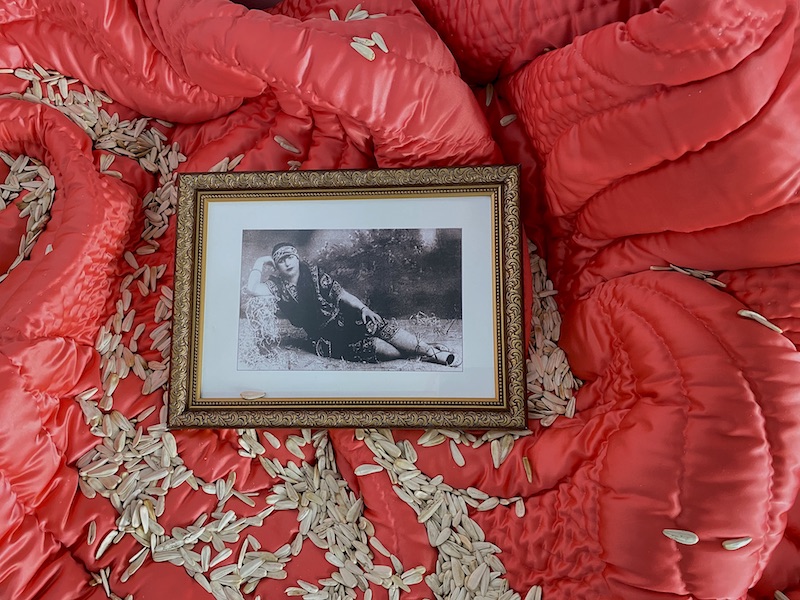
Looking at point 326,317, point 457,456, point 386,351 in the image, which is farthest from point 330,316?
point 457,456

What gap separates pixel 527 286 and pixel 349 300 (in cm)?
30

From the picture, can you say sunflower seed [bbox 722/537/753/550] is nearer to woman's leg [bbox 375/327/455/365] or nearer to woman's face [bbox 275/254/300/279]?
woman's leg [bbox 375/327/455/365]

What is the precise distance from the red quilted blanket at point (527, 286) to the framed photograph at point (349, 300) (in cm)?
6

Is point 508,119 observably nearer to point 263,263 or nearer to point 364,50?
point 364,50

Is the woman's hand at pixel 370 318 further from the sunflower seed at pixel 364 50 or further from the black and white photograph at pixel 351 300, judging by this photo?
the sunflower seed at pixel 364 50

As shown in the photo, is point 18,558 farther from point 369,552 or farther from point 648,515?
point 648,515

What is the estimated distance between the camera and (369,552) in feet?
2.86

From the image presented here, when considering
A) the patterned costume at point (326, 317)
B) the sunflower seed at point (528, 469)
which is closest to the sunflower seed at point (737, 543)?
the sunflower seed at point (528, 469)

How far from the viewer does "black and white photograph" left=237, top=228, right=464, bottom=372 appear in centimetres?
91

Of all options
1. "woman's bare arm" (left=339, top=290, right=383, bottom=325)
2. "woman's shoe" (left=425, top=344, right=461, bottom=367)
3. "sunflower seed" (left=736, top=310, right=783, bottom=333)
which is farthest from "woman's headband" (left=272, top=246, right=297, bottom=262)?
"sunflower seed" (left=736, top=310, right=783, bottom=333)

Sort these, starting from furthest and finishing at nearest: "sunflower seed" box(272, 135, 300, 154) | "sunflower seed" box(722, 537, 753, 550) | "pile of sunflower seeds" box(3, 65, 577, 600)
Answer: "sunflower seed" box(272, 135, 300, 154) → "pile of sunflower seeds" box(3, 65, 577, 600) → "sunflower seed" box(722, 537, 753, 550)

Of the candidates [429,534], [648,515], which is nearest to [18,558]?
[429,534]

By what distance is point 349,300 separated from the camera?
926mm

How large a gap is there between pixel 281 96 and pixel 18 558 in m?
0.82
